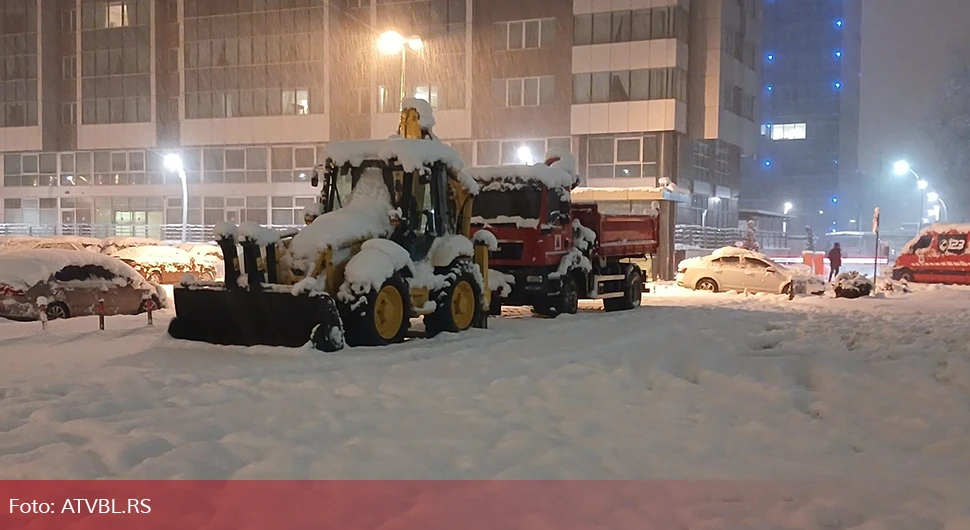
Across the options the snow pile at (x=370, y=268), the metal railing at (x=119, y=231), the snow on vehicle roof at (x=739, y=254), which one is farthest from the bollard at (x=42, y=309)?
the metal railing at (x=119, y=231)

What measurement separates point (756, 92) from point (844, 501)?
138 feet

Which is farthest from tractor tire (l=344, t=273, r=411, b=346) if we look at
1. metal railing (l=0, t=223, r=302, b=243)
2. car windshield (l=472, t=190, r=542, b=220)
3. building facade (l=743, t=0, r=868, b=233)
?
building facade (l=743, t=0, r=868, b=233)

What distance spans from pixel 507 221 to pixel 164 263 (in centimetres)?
1446

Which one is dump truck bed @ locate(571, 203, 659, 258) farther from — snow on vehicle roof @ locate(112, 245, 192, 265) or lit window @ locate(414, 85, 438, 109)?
lit window @ locate(414, 85, 438, 109)

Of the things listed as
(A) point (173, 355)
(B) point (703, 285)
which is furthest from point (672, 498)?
(B) point (703, 285)

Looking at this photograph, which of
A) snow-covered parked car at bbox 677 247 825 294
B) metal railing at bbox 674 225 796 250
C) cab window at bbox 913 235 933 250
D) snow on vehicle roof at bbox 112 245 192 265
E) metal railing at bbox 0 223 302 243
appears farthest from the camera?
metal railing at bbox 0 223 302 243

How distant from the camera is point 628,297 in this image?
1953cm

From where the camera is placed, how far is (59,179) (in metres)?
49.5

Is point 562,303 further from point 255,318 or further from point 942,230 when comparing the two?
point 942,230

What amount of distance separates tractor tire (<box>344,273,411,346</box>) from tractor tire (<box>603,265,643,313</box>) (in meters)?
8.23

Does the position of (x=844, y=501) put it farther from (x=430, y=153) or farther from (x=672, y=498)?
(x=430, y=153)

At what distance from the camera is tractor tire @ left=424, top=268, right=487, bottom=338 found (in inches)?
516

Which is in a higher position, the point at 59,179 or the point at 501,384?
the point at 59,179

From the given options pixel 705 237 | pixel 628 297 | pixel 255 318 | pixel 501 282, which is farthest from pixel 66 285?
pixel 705 237
